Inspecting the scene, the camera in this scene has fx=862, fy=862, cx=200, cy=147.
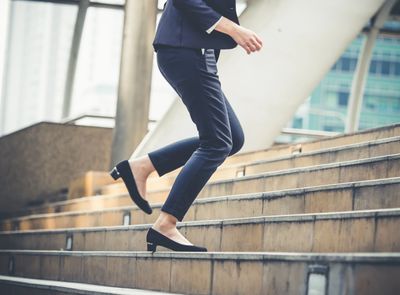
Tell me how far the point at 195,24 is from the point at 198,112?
45 cm

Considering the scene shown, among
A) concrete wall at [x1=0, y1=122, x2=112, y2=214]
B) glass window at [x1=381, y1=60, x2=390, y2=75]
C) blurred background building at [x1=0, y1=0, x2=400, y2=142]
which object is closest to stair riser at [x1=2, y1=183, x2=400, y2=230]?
concrete wall at [x1=0, y1=122, x2=112, y2=214]

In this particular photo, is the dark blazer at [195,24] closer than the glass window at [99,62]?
Yes

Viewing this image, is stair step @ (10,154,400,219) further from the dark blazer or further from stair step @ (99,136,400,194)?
the dark blazer

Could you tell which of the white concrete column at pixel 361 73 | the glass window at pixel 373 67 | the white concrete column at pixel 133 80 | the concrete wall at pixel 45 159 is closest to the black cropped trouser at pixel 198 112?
the white concrete column at pixel 133 80

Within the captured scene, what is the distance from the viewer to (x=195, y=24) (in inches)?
173

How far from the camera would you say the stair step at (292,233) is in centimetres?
359

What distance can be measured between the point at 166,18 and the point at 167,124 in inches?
258

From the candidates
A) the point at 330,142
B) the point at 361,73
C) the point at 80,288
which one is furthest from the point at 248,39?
the point at 361,73

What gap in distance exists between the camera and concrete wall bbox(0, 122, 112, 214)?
14188 millimetres

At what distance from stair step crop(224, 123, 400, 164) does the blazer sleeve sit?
7.22ft

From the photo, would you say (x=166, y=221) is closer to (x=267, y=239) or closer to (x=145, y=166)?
(x=145, y=166)

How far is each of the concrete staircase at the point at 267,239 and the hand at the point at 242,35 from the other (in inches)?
33.5

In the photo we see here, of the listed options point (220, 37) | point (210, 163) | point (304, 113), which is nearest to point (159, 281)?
point (210, 163)

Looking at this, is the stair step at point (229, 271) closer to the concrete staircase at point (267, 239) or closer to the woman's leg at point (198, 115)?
the concrete staircase at point (267, 239)
